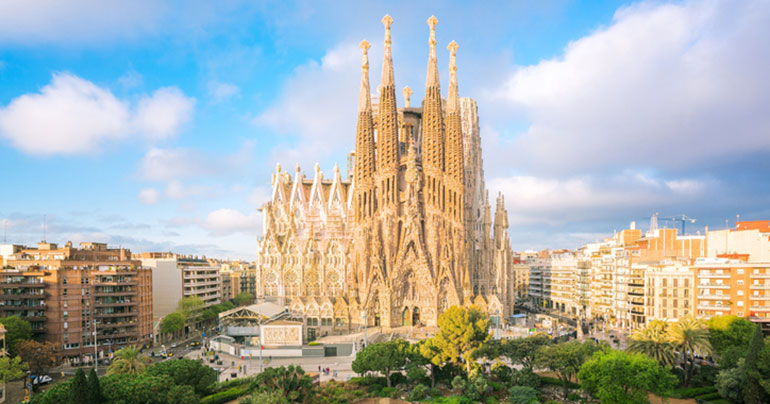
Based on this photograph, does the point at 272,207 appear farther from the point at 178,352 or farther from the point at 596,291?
the point at 596,291

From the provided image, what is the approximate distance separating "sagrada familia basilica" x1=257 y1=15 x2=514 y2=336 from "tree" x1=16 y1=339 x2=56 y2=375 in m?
25.7

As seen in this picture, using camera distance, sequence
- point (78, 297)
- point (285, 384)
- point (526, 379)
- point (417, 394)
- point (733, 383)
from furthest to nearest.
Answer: point (78, 297) → point (526, 379) → point (417, 394) → point (733, 383) → point (285, 384)

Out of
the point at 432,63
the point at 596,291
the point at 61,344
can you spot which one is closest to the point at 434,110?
the point at 432,63

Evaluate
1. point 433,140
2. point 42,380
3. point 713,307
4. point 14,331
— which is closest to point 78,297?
point 14,331

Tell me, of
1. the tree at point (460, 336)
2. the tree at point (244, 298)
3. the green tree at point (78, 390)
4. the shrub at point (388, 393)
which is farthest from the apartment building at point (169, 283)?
the tree at point (460, 336)

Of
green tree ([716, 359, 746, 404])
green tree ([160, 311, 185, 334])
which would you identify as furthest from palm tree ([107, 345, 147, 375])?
green tree ([716, 359, 746, 404])

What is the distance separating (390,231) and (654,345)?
1426 inches

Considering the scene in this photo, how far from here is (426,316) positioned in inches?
2530

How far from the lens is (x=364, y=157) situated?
2736 inches

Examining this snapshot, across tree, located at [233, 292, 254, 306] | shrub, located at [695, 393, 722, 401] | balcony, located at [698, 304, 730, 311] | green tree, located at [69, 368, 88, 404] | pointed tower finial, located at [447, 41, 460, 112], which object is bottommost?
tree, located at [233, 292, 254, 306]

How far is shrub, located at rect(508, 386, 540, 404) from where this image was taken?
1236 inches

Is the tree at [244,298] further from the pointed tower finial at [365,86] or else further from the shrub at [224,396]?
the shrub at [224,396]

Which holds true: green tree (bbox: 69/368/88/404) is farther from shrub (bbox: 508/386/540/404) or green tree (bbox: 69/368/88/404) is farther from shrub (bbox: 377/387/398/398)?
shrub (bbox: 508/386/540/404)

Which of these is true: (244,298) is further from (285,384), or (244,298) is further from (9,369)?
(285,384)
